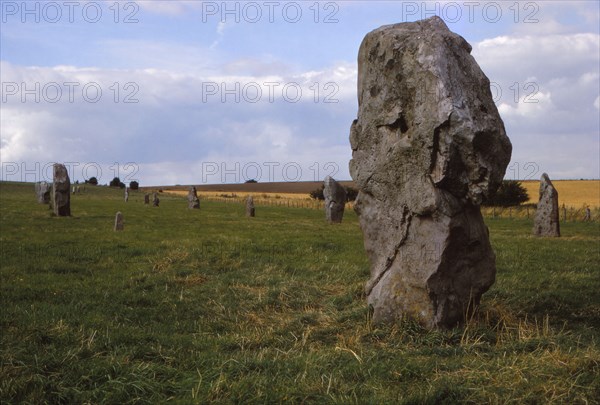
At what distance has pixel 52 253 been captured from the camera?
15.6m

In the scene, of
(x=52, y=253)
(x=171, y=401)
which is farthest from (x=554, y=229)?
(x=171, y=401)

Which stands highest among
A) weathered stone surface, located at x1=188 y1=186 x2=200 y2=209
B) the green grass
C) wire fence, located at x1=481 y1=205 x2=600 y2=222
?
weathered stone surface, located at x1=188 y1=186 x2=200 y2=209

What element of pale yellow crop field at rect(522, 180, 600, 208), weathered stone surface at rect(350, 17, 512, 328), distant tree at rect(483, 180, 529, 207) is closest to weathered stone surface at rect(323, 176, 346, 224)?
weathered stone surface at rect(350, 17, 512, 328)

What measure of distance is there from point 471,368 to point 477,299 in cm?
231

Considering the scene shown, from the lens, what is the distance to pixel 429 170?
8148 millimetres

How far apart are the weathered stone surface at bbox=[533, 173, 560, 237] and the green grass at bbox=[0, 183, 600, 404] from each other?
7.16 meters

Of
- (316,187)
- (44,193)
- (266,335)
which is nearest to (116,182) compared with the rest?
(316,187)

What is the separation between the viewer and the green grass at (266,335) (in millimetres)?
5648

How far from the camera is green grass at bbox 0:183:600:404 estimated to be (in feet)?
18.5

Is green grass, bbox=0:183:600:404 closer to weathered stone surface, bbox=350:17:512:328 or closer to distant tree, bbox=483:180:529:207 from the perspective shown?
weathered stone surface, bbox=350:17:512:328

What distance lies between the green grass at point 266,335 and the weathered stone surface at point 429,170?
493 millimetres

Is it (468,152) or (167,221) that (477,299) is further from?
(167,221)

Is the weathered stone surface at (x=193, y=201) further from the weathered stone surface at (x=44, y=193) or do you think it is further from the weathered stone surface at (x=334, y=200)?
the weathered stone surface at (x=334, y=200)

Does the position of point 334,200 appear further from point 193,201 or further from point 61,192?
point 193,201
